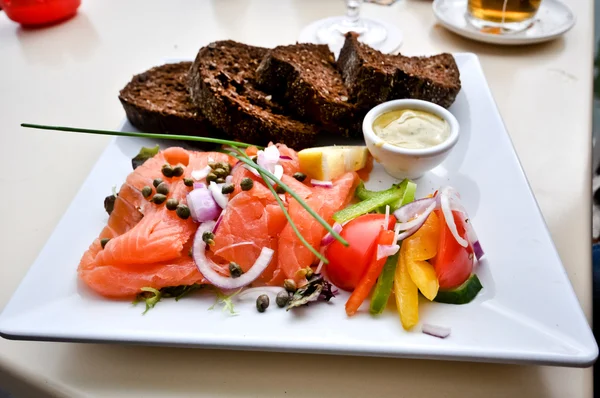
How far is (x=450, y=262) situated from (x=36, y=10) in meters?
3.59

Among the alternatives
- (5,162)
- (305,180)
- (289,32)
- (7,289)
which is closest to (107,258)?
(7,289)

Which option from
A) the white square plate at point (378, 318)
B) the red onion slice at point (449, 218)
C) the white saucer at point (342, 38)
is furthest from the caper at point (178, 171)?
the white saucer at point (342, 38)

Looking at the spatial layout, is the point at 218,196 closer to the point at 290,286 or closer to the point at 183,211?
the point at 183,211

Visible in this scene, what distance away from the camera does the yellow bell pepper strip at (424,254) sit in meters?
1.48

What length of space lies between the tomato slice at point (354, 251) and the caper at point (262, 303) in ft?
0.79

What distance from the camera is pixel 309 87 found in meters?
2.23

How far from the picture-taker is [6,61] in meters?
3.34

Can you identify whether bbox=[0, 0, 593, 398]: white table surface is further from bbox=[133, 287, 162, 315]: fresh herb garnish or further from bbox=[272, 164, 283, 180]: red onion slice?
bbox=[272, 164, 283, 180]: red onion slice

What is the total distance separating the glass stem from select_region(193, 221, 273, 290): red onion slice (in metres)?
2.23

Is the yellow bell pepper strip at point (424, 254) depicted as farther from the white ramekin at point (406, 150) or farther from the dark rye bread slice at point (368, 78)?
the dark rye bread slice at point (368, 78)

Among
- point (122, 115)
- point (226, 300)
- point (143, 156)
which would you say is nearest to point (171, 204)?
point (226, 300)

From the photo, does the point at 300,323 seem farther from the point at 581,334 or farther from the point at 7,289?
the point at 7,289

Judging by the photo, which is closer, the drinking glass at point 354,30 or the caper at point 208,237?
the caper at point 208,237

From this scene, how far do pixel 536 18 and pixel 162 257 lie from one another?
3.04 m
